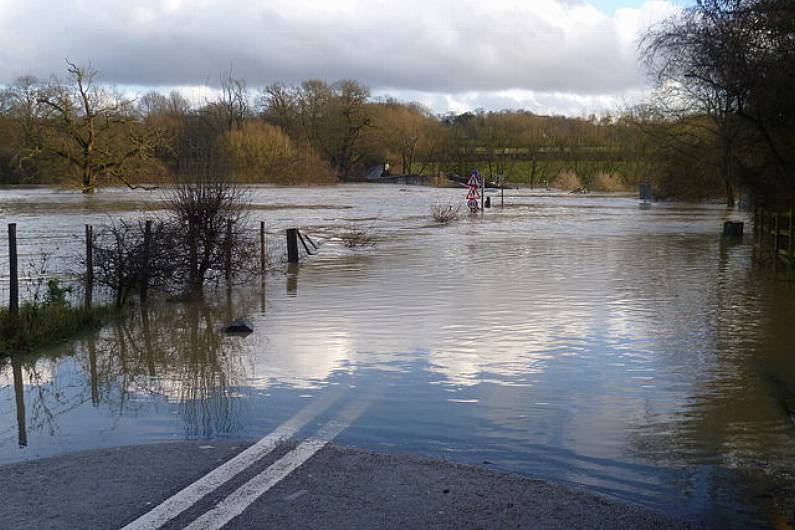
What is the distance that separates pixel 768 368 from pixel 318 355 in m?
5.17

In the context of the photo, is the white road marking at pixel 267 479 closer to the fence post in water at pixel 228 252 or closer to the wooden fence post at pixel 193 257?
the wooden fence post at pixel 193 257

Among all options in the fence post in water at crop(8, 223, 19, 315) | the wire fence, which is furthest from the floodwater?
the wire fence

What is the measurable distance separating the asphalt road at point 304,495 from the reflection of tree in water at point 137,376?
101 centimetres

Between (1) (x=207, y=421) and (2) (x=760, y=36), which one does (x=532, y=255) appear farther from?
(1) (x=207, y=421)

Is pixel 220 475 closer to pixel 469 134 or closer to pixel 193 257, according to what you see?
pixel 193 257

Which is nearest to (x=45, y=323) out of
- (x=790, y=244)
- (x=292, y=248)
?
(x=292, y=248)

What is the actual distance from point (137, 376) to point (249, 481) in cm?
418

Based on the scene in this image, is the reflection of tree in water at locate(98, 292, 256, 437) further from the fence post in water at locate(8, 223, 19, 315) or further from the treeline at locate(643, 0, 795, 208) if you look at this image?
the treeline at locate(643, 0, 795, 208)

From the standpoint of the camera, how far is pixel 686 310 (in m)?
13.8

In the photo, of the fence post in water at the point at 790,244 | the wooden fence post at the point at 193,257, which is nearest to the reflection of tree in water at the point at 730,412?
the fence post in water at the point at 790,244

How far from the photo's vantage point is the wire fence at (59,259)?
14.4 m

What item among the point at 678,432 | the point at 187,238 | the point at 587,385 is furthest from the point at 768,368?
the point at 187,238

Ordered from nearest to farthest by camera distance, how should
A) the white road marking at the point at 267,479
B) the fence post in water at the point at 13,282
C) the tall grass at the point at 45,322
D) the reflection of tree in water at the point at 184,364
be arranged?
the white road marking at the point at 267,479 → the reflection of tree in water at the point at 184,364 → the tall grass at the point at 45,322 → the fence post in water at the point at 13,282

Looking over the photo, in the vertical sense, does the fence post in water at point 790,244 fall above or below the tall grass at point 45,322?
above
